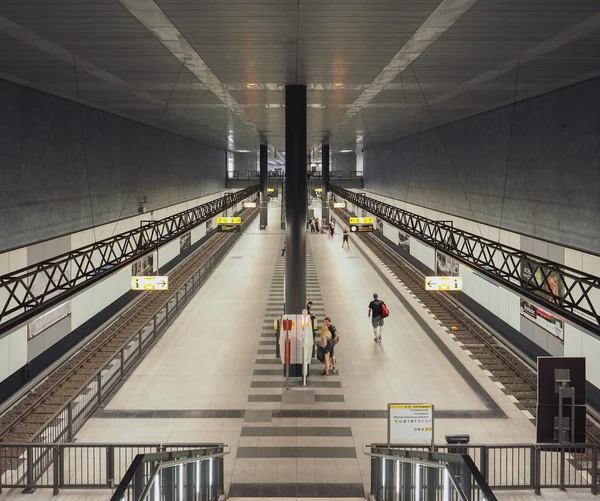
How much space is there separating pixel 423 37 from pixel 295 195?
16.8 ft

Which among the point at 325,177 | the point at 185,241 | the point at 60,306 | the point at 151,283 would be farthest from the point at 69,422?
the point at 325,177

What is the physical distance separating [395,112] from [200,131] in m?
12.5

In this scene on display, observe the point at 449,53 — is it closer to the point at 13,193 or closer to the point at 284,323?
the point at 284,323

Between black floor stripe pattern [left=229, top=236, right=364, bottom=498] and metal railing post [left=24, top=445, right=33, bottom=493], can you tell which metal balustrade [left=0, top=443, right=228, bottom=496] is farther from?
black floor stripe pattern [left=229, top=236, right=364, bottom=498]

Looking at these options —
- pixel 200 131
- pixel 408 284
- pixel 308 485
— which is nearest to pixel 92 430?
pixel 308 485

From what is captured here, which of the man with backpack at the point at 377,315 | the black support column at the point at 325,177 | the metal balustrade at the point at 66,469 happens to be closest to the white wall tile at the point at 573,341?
the man with backpack at the point at 377,315

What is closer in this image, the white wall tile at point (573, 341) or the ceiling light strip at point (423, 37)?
the ceiling light strip at point (423, 37)

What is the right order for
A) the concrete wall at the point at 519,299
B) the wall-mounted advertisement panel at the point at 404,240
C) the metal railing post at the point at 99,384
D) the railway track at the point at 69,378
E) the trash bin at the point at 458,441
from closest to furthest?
the trash bin at the point at 458,441
the railway track at the point at 69,378
the metal railing post at the point at 99,384
the concrete wall at the point at 519,299
the wall-mounted advertisement panel at the point at 404,240

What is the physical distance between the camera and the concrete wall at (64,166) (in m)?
14.4

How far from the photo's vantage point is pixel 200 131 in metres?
32.2

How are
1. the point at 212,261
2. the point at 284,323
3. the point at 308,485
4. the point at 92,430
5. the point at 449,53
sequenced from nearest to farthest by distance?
the point at 308,485
the point at 92,430
the point at 449,53
the point at 284,323
the point at 212,261

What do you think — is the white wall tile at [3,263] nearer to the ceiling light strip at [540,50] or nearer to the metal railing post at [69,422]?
the metal railing post at [69,422]

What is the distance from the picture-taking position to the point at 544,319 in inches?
614

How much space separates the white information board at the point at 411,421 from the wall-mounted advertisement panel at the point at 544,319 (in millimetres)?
7090
